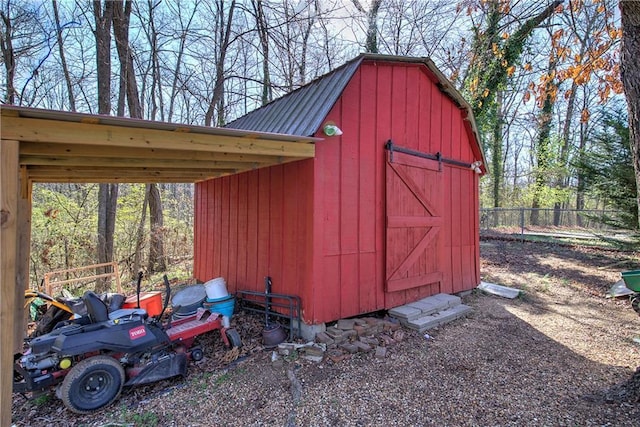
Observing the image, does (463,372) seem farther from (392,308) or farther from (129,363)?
(129,363)

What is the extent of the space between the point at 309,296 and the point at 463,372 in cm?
179

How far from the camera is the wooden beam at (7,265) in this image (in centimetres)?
197

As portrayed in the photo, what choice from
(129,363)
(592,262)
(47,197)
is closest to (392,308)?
(129,363)

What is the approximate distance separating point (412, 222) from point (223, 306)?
2.99 metres

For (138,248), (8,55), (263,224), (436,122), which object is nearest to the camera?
(263,224)

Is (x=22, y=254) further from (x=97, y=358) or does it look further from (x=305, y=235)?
(x=305, y=235)

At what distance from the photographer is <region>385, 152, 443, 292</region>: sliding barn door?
15.0ft

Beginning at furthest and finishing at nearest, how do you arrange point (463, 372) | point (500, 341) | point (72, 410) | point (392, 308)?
point (392, 308) < point (500, 341) < point (463, 372) < point (72, 410)

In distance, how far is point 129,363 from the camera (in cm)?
306

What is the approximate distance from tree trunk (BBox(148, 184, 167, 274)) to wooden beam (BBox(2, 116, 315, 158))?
669 centimetres

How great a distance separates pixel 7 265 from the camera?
2.01 metres

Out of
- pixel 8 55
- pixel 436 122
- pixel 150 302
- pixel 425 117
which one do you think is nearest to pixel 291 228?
pixel 150 302

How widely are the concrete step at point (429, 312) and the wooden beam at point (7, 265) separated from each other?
3.91 m

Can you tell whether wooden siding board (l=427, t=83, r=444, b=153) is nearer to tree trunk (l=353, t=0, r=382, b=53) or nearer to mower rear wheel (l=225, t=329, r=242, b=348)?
mower rear wheel (l=225, t=329, r=242, b=348)
